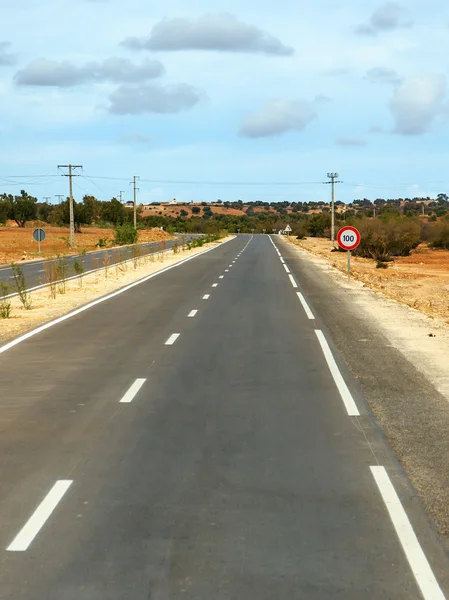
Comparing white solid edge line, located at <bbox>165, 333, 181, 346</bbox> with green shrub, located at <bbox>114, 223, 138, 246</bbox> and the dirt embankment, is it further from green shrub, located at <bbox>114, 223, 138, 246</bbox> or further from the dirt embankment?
green shrub, located at <bbox>114, 223, 138, 246</bbox>

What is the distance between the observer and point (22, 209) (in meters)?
146

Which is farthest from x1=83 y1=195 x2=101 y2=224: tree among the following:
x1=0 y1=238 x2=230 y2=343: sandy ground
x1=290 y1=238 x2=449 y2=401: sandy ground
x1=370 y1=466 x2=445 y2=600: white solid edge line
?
x1=370 y1=466 x2=445 y2=600: white solid edge line

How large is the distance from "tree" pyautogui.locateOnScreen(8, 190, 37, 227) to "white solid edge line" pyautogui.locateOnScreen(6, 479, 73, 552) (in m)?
144

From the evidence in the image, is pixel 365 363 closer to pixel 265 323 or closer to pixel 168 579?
pixel 265 323

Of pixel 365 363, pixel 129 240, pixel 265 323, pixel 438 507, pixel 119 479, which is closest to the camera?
pixel 438 507

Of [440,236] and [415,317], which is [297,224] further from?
[415,317]

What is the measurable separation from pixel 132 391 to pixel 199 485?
4.11 m

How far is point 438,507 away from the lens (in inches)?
253

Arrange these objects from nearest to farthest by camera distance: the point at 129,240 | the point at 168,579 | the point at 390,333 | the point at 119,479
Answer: the point at 168,579, the point at 119,479, the point at 390,333, the point at 129,240

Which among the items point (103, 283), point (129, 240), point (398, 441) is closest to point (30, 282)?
point (103, 283)

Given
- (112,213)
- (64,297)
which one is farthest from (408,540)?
(112,213)

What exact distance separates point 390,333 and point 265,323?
9.35ft

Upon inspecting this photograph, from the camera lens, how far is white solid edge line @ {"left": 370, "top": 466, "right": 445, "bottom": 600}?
196 inches

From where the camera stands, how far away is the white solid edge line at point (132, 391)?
1035 centimetres
